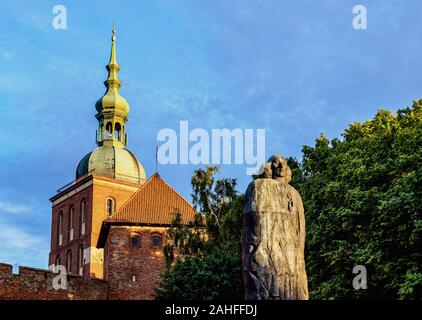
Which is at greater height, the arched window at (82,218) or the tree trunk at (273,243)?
the arched window at (82,218)

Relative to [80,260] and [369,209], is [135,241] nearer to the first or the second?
[80,260]

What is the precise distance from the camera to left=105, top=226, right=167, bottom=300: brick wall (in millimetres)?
51375

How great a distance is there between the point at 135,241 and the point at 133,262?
131cm

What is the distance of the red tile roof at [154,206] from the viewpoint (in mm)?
53688

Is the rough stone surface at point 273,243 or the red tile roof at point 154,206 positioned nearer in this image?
the rough stone surface at point 273,243

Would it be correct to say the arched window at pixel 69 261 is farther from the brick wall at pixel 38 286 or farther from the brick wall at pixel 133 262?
the brick wall at pixel 38 286

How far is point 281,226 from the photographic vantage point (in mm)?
11617

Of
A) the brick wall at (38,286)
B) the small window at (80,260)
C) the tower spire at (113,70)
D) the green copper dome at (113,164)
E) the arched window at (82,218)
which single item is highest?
the tower spire at (113,70)

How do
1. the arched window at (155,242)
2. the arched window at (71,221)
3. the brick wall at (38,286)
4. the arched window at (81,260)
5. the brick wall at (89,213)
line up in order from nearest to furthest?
the brick wall at (38,286) < the arched window at (155,242) < the brick wall at (89,213) < the arched window at (81,260) < the arched window at (71,221)

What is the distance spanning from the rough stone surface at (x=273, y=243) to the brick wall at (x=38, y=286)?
104ft

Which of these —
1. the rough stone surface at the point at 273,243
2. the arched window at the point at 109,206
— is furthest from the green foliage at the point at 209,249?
the arched window at the point at 109,206

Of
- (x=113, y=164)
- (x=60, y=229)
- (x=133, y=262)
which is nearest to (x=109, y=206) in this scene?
(x=113, y=164)

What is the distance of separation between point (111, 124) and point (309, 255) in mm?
47381
